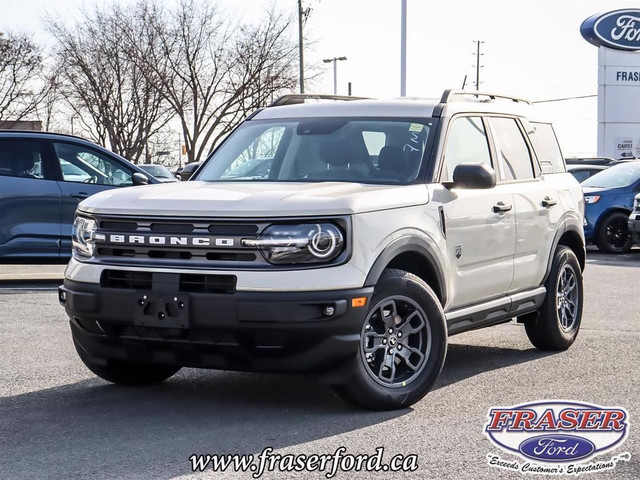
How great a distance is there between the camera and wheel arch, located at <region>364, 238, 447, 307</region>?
5.90 m

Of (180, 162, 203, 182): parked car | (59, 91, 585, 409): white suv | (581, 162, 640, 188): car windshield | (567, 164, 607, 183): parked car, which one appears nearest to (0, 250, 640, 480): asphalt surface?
(59, 91, 585, 409): white suv

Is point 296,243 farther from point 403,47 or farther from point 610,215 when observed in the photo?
point 403,47

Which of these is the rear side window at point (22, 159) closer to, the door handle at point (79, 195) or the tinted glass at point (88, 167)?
the tinted glass at point (88, 167)

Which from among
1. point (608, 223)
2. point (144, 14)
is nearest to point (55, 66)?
point (144, 14)

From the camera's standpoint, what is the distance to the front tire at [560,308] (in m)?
8.06

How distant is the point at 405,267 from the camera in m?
6.47

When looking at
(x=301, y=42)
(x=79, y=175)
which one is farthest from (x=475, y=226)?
(x=301, y=42)

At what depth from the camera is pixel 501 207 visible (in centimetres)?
725

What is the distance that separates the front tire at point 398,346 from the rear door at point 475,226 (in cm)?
55

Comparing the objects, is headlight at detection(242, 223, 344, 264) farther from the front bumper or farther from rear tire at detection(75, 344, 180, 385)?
rear tire at detection(75, 344, 180, 385)

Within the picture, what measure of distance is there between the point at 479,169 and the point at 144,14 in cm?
3427

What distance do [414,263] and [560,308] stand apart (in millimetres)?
2247

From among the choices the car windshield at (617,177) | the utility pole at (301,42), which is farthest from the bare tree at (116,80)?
the car windshield at (617,177)

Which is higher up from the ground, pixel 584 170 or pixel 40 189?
pixel 40 189
